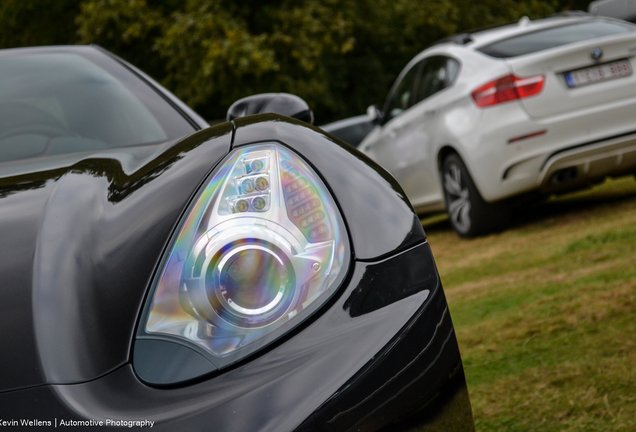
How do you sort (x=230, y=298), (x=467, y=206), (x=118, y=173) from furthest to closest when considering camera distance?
(x=467, y=206) → (x=118, y=173) → (x=230, y=298)

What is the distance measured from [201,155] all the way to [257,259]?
11.9 inches

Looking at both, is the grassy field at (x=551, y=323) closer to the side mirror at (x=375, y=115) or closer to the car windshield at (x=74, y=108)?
the car windshield at (x=74, y=108)

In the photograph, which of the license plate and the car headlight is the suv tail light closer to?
the license plate

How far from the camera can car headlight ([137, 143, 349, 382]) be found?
116 cm

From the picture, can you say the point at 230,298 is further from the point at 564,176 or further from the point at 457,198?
the point at 457,198

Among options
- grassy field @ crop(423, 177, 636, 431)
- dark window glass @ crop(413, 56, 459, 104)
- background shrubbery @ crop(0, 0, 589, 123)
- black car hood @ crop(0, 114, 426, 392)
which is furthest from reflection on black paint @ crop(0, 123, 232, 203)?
background shrubbery @ crop(0, 0, 589, 123)

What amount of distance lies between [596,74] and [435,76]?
Answer: 1.59 metres

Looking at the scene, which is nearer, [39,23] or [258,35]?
[258,35]

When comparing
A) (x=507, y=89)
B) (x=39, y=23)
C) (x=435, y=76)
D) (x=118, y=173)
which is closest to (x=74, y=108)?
(x=118, y=173)

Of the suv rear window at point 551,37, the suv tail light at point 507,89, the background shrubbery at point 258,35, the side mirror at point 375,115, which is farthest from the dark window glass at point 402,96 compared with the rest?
the background shrubbery at point 258,35

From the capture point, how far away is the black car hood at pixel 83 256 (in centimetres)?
113

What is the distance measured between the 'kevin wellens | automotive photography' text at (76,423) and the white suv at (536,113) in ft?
15.3

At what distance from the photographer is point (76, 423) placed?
1.01 meters

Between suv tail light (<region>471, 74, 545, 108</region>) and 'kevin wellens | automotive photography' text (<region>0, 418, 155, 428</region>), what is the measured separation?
15.6ft
